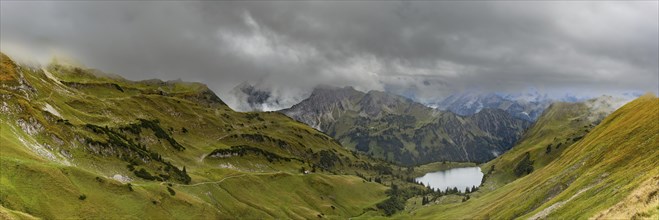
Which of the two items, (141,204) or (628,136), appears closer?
(628,136)

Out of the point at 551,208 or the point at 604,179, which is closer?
the point at 604,179

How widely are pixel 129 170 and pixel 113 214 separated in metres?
61.6

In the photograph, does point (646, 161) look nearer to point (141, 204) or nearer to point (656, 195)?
point (656, 195)

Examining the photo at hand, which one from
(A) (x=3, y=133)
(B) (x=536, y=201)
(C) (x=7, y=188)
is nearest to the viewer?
(C) (x=7, y=188)

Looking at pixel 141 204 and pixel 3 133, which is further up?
pixel 3 133

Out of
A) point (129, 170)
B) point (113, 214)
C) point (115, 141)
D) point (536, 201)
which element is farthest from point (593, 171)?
point (115, 141)

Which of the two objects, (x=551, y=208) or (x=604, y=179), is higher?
(x=604, y=179)

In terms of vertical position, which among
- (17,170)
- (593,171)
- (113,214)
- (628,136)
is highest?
(628,136)

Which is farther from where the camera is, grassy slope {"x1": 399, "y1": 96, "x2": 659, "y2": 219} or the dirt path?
the dirt path

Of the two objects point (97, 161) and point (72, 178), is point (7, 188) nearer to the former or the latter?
point (72, 178)

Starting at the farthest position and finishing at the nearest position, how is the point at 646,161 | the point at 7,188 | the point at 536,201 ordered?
the point at 536,201
the point at 7,188
the point at 646,161

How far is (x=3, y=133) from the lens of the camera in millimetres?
134500

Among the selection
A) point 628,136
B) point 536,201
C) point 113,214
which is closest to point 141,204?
point 113,214

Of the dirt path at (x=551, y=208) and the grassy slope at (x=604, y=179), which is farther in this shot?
the dirt path at (x=551, y=208)
